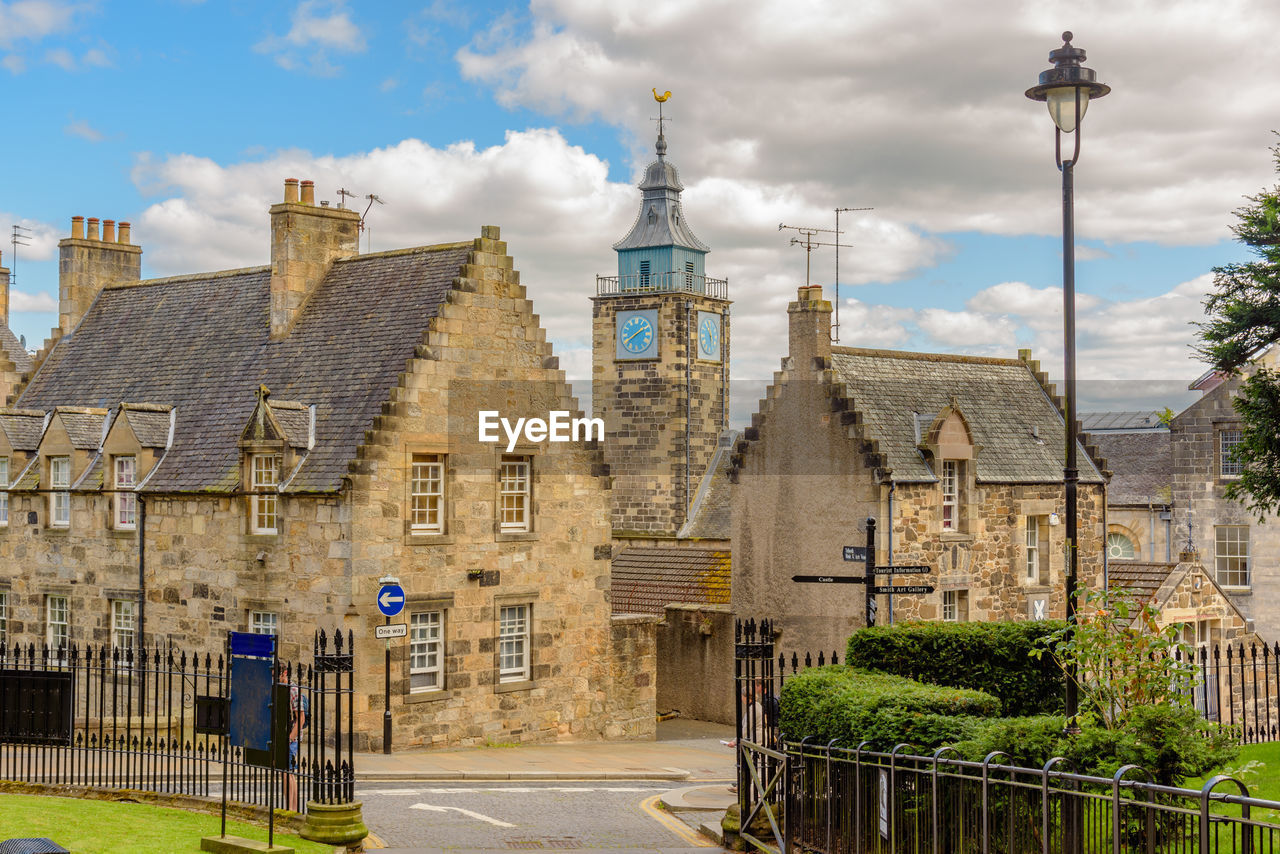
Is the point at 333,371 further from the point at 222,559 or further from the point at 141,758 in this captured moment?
the point at 141,758

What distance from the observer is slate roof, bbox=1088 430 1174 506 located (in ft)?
158

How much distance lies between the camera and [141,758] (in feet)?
60.7

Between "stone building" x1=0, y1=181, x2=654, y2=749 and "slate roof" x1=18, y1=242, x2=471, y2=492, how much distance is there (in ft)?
0.22

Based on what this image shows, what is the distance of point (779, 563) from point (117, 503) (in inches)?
595

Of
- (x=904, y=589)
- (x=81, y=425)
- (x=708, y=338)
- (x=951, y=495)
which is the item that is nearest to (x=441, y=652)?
(x=904, y=589)

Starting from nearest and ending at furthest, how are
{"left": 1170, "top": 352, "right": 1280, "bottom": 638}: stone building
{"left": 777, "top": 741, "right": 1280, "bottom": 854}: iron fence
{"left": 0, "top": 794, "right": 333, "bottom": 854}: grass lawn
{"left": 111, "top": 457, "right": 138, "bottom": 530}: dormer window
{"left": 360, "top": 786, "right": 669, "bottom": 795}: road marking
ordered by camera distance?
1. {"left": 777, "top": 741, "right": 1280, "bottom": 854}: iron fence
2. {"left": 0, "top": 794, "right": 333, "bottom": 854}: grass lawn
3. {"left": 360, "top": 786, "right": 669, "bottom": 795}: road marking
4. {"left": 111, "top": 457, "right": 138, "bottom": 530}: dormer window
5. {"left": 1170, "top": 352, "right": 1280, "bottom": 638}: stone building

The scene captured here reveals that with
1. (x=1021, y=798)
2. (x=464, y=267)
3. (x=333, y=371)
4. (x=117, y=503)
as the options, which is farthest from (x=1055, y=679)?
(x=117, y=503)

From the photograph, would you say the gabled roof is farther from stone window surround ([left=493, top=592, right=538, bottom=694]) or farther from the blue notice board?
the blue notice board

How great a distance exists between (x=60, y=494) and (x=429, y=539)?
33.7 ft

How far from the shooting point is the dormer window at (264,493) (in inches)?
1067

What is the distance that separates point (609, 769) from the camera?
77.3ft

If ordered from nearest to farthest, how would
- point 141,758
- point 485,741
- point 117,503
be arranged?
point 141,758 < point 485,741 < point 117,503

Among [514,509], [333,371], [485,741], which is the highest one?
[333,371]

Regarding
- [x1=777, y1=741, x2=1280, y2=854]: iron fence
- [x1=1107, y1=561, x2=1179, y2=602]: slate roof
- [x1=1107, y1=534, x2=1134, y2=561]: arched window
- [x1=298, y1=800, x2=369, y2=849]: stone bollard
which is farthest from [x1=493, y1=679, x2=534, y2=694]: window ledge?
[x1=1107, y1=534, x2=1134, y2=561]: arched window
